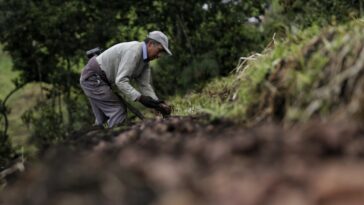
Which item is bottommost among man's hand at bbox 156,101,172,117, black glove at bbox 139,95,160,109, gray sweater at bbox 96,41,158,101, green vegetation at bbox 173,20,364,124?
man's hand at bbox 156,101,172,117

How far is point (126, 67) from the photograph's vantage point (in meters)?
10.0

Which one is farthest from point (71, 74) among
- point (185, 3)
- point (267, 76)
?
point (267, 76)

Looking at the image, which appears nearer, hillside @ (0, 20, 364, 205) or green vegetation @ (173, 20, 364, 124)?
hillside @ (0, 20, 364, 205)

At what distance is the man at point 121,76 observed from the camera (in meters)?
10.0

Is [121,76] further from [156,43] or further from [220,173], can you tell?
[220,173]

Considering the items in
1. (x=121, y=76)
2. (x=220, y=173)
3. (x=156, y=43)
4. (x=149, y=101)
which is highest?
(x=220, y=173)

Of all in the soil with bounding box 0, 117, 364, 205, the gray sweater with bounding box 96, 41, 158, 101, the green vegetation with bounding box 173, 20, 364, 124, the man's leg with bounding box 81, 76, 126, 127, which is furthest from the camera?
the man's leg with bounding box 81, 76, 126, 127

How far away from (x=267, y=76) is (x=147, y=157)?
7.40 feet

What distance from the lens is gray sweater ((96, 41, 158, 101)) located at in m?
9.97

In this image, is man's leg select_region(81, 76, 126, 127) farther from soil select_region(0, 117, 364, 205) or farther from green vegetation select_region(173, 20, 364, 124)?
soil select_region(0, 117, 364, 205)

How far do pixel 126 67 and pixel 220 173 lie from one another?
22.6 feet

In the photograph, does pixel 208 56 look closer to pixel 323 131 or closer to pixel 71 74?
pixel 71 74

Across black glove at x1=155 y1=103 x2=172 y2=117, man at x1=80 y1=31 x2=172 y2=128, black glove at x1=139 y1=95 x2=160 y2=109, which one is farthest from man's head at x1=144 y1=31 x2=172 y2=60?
black glove at x1=155 y1=103 x2=172 y2=117

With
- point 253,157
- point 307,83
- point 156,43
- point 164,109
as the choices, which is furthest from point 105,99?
point 253,157
